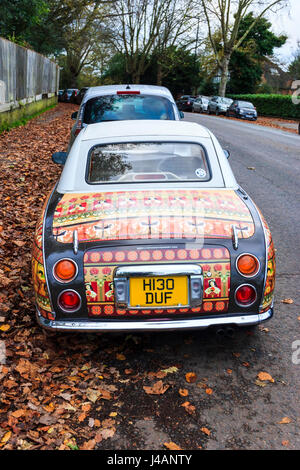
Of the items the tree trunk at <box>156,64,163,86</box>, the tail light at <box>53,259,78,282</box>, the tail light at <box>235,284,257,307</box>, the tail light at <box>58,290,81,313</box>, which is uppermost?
the tree trunk at <box>156,64,163,86</box>

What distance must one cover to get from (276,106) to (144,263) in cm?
3860

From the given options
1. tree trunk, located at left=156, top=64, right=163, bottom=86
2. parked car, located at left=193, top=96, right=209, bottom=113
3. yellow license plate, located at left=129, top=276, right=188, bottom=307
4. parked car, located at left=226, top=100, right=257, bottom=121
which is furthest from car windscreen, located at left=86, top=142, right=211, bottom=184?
tree trunk, located at left=156, top=64, right=163, bottom=86

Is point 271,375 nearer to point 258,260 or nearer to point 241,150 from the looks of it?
point 258,260

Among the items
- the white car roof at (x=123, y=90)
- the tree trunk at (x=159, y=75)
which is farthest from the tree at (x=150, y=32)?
the white car roof at (x=123, y=90)

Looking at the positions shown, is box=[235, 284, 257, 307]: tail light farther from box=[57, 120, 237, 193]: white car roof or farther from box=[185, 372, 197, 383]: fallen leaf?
box=[57, 120, 237, 193]: white car roof

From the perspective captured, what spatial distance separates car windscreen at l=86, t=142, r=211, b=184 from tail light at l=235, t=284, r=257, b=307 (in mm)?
1100

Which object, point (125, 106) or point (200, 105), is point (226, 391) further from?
point (200, 105)

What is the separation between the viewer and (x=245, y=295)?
3137 mm

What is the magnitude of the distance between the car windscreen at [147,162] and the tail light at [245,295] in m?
1.10

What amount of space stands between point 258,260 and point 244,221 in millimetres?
320

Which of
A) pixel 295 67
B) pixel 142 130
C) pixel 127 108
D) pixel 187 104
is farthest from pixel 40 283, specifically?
pixel 295 67

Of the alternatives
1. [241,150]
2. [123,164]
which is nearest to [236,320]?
[123,164]

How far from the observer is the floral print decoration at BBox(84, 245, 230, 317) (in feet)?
9.89

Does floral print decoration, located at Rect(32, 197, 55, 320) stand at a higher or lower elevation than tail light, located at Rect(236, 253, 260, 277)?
lower
